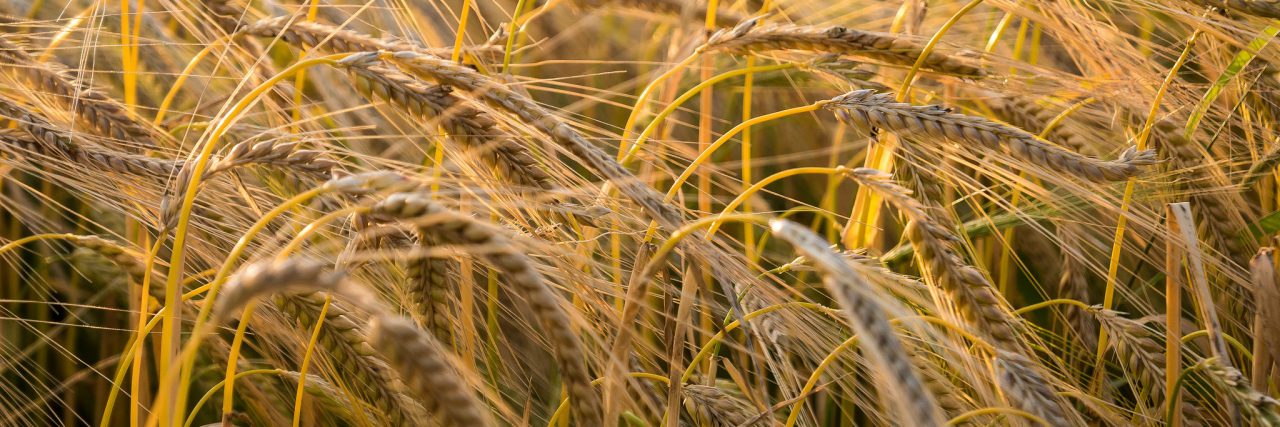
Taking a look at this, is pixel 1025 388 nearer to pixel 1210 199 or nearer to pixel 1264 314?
A: pixel 1264 314

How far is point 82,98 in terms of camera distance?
1.29 meters

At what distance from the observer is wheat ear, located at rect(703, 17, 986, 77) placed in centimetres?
126

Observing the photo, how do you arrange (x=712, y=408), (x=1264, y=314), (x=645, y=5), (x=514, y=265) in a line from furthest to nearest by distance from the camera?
(x=645, y=5) → (x=1264, y=314) → (x=712, y=408) → (x=514, y=265)

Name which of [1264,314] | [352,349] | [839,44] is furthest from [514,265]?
[1264,314]

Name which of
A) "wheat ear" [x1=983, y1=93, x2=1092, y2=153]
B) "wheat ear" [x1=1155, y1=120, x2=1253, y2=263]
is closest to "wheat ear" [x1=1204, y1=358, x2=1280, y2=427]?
"wheat ear" [x1=1155, y1=120, x2=1253, y2=263]

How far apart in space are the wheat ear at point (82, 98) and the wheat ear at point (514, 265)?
722mm

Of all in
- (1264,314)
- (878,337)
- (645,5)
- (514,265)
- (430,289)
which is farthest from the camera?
(645,5)

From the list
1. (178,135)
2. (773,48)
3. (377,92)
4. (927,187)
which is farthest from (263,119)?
(927,187)

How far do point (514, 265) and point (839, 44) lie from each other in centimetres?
69

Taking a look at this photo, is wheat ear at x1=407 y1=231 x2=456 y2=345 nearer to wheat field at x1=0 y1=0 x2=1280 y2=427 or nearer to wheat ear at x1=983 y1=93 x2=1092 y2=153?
wheat field at x1=0 y1=0 x2=1280 y2=427

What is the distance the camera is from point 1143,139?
130 centimetres

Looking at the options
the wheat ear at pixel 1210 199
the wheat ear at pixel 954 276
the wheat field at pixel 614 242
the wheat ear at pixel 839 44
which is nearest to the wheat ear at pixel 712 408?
the wheat field at pixel 614 242

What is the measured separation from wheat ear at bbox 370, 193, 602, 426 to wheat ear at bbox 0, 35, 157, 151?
2.37 ft

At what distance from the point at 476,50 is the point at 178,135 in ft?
2.15
